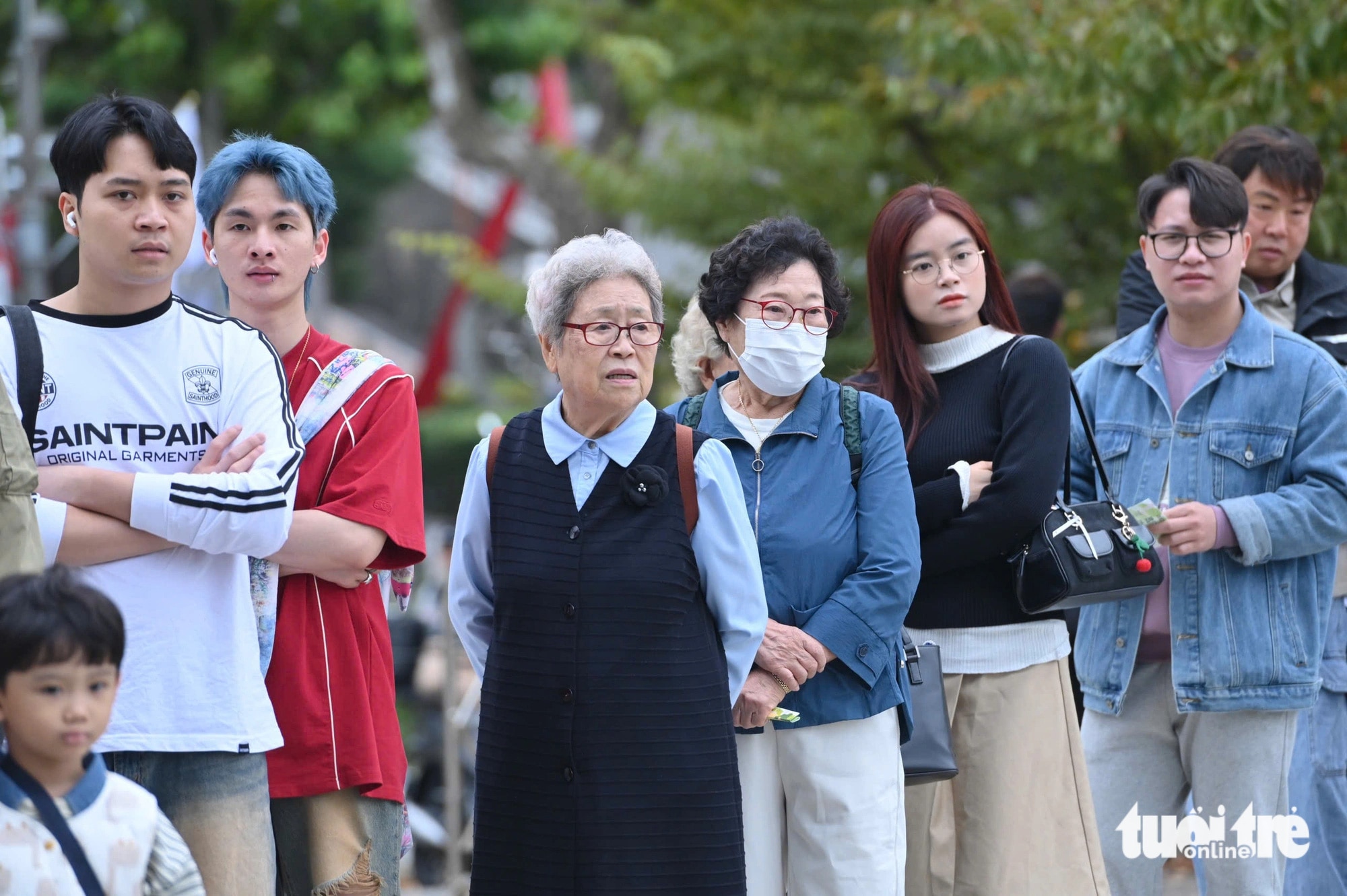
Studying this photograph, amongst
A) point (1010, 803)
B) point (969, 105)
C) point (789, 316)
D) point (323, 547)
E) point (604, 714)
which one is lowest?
point (1010, 803)

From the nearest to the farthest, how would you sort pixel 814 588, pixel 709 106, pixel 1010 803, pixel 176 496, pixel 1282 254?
pixel 176 496 → pixel 814 588 → pixel 1010 803 → pixel 1282 254 → pixel 709 106

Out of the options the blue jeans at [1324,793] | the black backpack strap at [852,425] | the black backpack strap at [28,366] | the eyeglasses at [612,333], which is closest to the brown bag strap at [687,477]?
the eyeglasses at [612,333]

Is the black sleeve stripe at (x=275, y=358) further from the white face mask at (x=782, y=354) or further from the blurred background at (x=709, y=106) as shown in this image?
the blurred background at (x=709, y=106)

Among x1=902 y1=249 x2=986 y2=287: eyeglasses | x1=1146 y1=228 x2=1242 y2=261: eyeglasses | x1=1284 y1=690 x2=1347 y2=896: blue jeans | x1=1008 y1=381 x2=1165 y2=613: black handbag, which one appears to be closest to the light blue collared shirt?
x1=1008 y1=381 x2=1165 y2=613: black handbag

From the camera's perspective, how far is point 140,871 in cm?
286

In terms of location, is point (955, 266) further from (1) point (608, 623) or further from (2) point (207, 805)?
(2) point (207, 805)

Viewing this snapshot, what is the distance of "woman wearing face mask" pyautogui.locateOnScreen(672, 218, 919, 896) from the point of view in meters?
3.90

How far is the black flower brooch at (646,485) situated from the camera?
363 cm

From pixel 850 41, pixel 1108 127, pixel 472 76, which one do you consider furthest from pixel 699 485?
pixel 472 76

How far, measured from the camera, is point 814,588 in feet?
13.2

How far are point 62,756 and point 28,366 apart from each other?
884mm

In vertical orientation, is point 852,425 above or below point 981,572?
above

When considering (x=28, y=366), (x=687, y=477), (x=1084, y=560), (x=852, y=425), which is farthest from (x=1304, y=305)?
(x=28, y=366)

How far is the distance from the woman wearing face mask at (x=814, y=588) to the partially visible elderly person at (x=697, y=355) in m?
0.50
